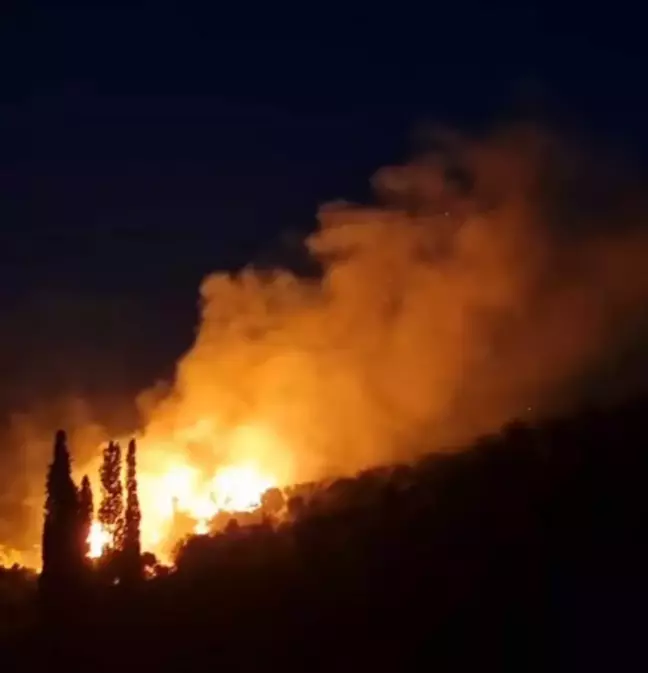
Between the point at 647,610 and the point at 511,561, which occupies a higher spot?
the point at 511,561

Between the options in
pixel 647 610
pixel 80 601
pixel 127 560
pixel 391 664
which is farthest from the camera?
pixel 127 560

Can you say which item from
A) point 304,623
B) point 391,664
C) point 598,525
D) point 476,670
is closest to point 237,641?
point 304,623

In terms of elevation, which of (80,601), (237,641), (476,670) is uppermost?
(80,601)

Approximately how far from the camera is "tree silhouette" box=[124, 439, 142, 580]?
131 meters

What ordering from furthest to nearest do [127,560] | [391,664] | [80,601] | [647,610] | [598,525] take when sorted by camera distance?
[127,560]
[80,601]
[598,525]
[391,664]
[647,610]

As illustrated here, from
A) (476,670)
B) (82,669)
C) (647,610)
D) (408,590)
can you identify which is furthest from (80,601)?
(647,610)

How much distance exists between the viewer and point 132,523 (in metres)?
138

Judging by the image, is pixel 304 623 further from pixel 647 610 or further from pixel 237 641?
pixel 647 610

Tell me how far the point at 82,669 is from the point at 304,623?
18944 mm

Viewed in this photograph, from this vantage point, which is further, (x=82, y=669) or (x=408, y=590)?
(x=82, y=669)

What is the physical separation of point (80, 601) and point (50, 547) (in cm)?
759

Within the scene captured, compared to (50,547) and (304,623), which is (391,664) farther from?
(50,547)

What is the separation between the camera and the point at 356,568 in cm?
11031

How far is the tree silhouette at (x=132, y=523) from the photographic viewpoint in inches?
5151
